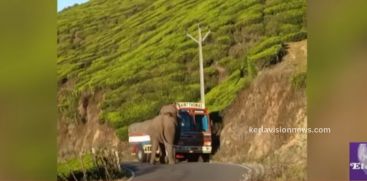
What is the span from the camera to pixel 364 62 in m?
9.16

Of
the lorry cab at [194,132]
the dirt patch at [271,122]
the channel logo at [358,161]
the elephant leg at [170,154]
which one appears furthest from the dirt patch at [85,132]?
the channel logo at [358,161]

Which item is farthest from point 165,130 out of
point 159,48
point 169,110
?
point 159,48

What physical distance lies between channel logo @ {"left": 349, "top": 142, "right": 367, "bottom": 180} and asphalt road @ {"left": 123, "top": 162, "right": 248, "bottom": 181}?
4.57ft

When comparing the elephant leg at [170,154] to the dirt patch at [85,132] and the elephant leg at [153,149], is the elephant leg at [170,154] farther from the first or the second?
the dirt patch at [85,132]

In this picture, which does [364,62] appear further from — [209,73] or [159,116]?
[159,116]

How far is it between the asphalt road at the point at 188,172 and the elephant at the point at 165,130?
130 millimetres

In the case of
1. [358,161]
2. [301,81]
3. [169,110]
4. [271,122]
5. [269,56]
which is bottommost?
[358,161]

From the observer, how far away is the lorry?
30.8 feet

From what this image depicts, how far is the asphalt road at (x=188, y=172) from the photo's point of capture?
9.34 meters

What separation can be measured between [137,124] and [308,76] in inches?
94.5

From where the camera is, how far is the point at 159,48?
9.54 metres

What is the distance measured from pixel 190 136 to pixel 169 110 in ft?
1.49

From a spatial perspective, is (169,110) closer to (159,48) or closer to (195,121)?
(195,121)

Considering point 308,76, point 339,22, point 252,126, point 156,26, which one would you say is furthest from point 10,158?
point 339,22
